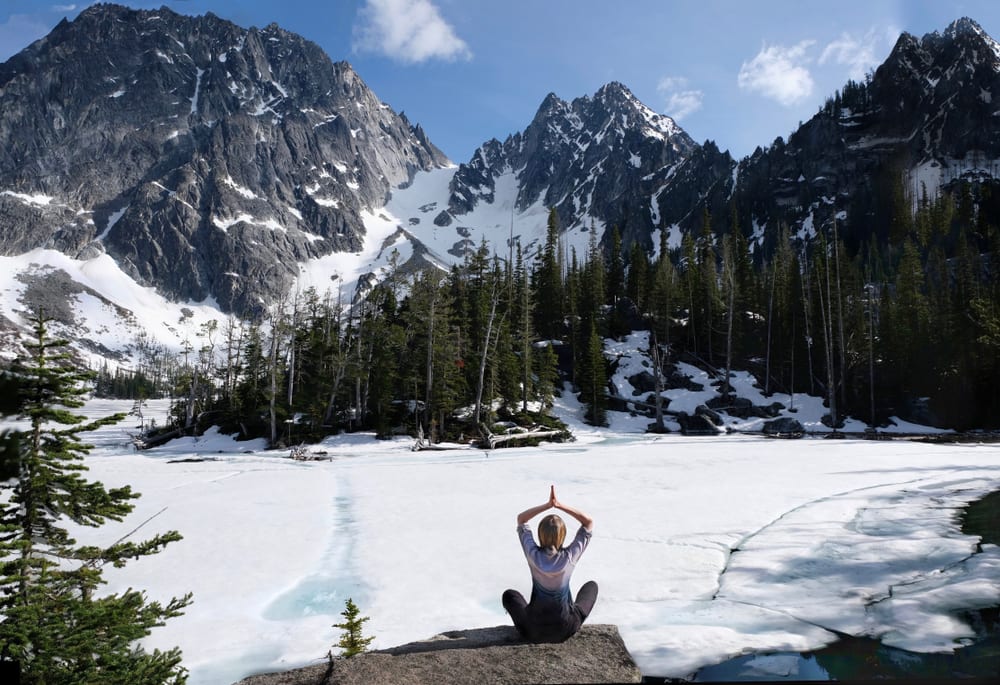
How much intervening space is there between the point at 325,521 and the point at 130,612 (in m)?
7.96

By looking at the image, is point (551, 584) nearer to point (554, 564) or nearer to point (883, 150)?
point (554, 564)

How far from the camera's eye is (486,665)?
14.0 feet

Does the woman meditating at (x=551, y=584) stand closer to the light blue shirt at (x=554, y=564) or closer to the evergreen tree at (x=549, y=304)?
the light blue shirt at (x=554, y=564)

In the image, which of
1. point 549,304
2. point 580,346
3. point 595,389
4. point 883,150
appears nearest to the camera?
point 595,389

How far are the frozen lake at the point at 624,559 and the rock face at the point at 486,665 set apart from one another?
526mm

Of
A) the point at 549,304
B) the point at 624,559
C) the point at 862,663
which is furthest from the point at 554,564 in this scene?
the point at 549,304

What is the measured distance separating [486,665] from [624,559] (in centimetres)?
459

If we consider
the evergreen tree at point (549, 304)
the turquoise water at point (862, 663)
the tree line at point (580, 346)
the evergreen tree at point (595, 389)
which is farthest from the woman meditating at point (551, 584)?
the evergreen tree at point (549, 304)

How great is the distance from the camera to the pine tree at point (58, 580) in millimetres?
3573

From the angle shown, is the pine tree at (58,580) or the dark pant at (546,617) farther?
the dark pant at (546,617)

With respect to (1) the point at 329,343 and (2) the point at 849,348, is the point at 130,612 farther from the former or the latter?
(2) the point at 849,348

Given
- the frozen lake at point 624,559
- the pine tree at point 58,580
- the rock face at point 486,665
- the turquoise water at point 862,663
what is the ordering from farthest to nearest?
the frozen lake at point 624,559, the turquoise water at point 862,663, the rock face at point 486,665, the pine tree at point 58,580

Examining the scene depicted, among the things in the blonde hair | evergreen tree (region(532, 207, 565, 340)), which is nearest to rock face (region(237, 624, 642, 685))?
the blonde hair

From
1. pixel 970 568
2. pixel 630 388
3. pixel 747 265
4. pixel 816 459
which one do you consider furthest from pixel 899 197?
pixel 970 568
